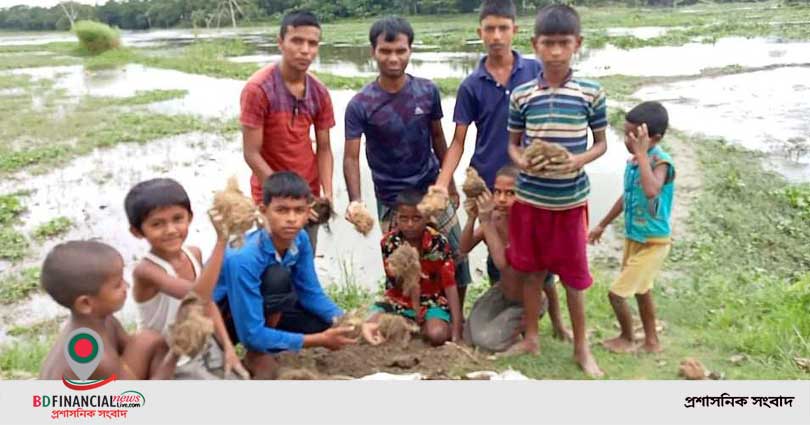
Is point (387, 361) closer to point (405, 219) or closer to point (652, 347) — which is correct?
point (405, 219)

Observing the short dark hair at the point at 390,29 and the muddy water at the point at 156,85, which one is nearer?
the short dark hair at the point at 390,29

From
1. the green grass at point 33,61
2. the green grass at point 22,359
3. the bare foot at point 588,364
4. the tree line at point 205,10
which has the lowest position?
the bare foot at point 588,364

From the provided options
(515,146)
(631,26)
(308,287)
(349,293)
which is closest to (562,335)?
(515,146)

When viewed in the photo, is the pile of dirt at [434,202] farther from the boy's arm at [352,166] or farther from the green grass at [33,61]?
the green grass at [33,61]

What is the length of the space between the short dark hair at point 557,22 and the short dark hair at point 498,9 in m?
0.41

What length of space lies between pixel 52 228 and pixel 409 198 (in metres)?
4.61

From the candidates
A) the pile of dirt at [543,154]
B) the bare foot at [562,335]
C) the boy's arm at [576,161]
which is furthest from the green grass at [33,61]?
the boy's arm at [576,161]

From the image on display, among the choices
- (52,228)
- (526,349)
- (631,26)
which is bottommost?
(526,349)

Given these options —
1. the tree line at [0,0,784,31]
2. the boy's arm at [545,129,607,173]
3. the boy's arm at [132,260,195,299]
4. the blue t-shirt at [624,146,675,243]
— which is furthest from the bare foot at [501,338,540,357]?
the tree line at [0,0,784,31]

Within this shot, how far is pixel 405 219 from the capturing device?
3734 millimetres

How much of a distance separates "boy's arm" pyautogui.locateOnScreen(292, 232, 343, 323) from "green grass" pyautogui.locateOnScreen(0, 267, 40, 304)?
3.03 m

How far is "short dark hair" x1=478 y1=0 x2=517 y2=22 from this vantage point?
139 inches

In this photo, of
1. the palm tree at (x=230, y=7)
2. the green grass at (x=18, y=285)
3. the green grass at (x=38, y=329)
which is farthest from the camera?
the palm tree at (x=230, y=7)

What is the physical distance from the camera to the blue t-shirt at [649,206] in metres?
3.49
